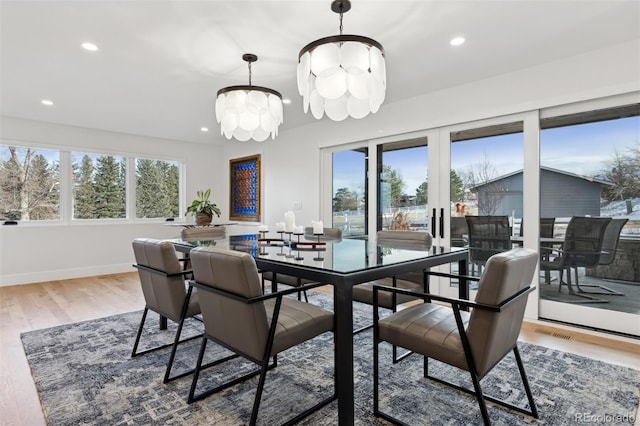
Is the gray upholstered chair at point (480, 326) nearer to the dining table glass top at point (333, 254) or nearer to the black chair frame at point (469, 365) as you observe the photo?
the black chair frame at point (469, 365)

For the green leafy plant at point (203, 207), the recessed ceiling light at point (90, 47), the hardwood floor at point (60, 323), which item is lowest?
the hardwood floor at point (60, 323)

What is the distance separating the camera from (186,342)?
8.89ft

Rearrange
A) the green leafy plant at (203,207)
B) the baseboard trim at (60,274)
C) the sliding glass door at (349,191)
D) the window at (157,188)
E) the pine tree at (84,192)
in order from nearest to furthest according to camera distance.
Answer: the sliding glass door at (349,191), the baseboard trim at (60,274), the pine tree at (84,192), the green leafy plant at (203,207), the window at (157,188)

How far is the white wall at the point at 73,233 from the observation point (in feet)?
15.9

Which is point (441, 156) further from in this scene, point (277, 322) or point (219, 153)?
point (219, 153)

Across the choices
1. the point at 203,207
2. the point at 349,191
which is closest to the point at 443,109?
the point at 349,191

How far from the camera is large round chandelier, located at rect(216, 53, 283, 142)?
2662 mm

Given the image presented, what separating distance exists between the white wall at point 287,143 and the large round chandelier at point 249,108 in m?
1.47

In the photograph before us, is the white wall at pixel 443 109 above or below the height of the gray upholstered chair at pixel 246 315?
above

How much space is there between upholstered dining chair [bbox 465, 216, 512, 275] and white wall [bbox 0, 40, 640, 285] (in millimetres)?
1088

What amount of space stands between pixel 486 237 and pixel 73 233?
19.6 ft

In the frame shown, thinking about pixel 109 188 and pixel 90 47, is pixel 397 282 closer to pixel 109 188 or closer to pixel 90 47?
pixel 90 47

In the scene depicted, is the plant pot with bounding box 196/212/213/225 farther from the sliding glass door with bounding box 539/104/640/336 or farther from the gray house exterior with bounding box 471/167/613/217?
the sliding glass door with bounding box 539/104/640/336

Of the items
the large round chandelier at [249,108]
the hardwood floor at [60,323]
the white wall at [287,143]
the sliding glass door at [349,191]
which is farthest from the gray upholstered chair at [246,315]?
the sliding glass door at [349,191]
